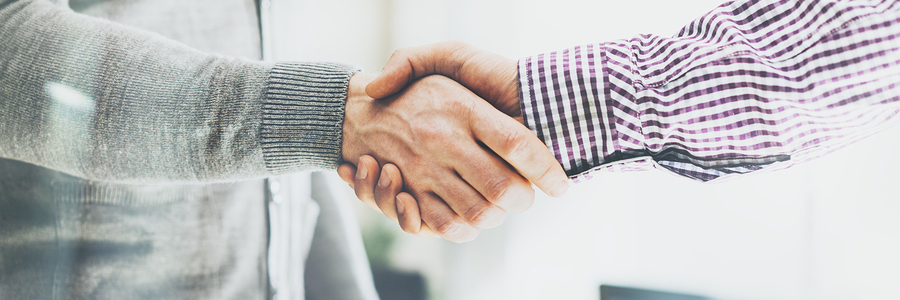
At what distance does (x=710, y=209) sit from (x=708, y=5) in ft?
1.45

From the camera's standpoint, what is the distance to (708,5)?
712mm

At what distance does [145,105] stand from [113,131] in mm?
52

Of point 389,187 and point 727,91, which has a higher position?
point 727,91

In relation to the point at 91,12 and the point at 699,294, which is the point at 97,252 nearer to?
the point at 91,12

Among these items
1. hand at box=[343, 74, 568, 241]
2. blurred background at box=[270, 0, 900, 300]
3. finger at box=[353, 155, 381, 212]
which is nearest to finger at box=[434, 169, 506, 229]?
hand at box=[343, 74, 568, 241]

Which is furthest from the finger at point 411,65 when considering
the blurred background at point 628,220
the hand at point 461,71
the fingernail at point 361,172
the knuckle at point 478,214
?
the blurred background at point 628,220

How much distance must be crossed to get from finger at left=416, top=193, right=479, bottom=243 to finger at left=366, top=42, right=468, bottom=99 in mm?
168

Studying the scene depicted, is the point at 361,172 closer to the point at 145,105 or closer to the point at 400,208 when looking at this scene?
the point at 400,208

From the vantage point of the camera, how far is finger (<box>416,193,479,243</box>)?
0.49 meters

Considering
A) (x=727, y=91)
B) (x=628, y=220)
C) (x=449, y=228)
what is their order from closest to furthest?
1. (x=727, y=91)
2. (x=449, y=228)
3. (x=628, y=220)

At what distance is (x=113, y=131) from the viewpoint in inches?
17.6

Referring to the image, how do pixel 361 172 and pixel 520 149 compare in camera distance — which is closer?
pixel 520 149

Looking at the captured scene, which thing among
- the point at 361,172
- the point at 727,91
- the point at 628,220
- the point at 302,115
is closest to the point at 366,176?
the point at 361,172

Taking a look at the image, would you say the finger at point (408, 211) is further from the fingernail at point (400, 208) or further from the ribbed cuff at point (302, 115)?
the ribbed cuff at point (302, 115)
